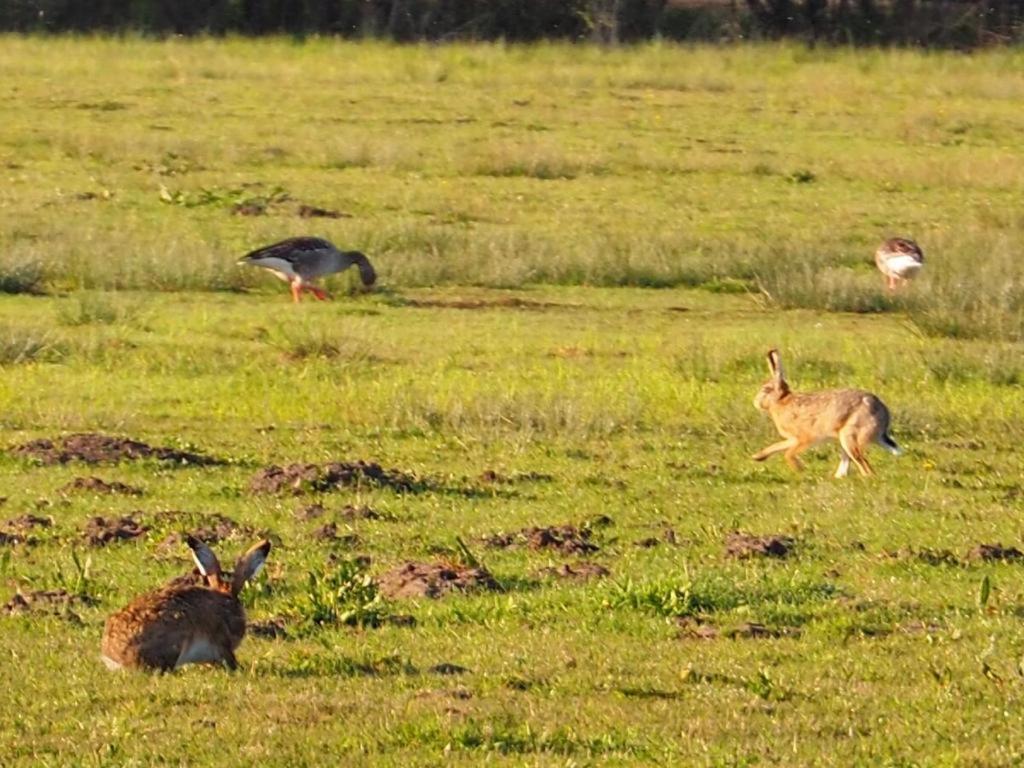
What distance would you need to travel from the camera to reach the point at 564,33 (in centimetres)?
4106

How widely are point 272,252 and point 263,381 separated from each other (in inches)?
139

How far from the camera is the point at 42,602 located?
303 inches

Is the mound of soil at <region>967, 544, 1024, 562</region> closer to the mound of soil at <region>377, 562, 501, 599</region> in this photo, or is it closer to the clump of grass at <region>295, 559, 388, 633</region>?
the mound of soil at <region>377, 562, 501, 599</region>

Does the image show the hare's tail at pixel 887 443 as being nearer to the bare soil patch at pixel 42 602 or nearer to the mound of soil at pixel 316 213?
the bare soil patch at pixel 42 602

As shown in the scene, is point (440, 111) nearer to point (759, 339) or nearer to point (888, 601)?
point (759, 339)

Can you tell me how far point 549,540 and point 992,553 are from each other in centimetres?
189

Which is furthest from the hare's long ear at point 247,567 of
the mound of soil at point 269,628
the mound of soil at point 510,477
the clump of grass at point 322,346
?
the clump of grass at point 322,346

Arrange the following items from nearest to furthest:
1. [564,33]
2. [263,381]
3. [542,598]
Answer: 1. [542,598]
2. [263,381]
3. [564,33]

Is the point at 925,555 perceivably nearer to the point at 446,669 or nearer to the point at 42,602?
the point at 446,669

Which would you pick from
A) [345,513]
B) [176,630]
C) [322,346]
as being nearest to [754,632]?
[176,630]

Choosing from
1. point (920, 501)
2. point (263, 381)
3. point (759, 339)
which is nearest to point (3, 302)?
point (263, 381)

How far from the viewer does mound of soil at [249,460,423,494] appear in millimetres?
10250

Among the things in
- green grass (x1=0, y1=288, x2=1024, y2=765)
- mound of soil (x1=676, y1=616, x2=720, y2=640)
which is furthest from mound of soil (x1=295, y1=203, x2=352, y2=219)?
mound of soil (x1=676, y1=616, x2=720, y2=640)

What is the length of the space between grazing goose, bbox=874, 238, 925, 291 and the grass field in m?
0.19
